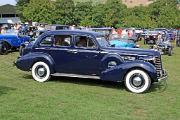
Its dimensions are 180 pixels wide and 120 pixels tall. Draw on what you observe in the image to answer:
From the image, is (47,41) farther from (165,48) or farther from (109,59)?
(165,48)

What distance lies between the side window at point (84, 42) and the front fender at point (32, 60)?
959 millimetres

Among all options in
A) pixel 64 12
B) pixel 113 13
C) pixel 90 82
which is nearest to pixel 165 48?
pixel 90 82

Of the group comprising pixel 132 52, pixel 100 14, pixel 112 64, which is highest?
pixel 100 14

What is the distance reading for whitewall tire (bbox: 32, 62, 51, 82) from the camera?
39.8 feet

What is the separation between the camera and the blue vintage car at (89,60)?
11062mm

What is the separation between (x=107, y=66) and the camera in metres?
11.4

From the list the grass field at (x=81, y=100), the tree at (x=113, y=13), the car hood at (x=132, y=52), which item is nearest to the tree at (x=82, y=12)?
the tree at (x=113, y=13)

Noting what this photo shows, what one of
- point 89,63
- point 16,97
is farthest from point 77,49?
point 16,97

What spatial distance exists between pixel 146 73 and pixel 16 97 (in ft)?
11.9

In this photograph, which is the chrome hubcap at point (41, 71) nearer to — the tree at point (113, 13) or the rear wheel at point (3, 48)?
the rear wheel at point (3, 48)

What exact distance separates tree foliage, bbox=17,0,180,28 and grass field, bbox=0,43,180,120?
58968mm

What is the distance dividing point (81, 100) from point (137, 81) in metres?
2.26

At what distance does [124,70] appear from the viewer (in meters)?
11.1

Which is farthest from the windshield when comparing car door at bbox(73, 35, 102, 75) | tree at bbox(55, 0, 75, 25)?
tree at bbox(55, 0, 75, 25)
